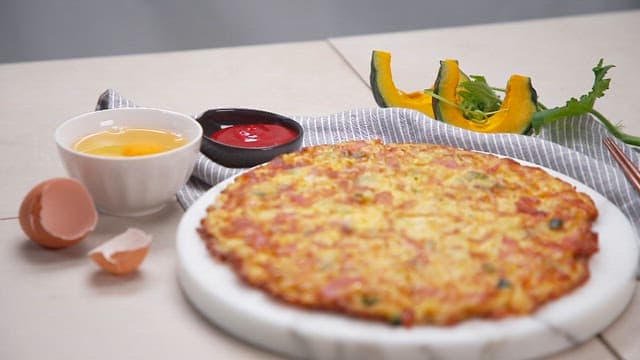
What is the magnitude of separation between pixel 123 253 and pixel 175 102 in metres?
1.09

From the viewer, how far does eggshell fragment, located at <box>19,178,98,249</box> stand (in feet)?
5.74

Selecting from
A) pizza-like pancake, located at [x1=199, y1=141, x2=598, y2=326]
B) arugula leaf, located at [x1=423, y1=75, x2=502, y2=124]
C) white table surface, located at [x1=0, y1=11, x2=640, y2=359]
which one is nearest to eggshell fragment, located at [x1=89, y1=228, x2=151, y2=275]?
white table surface, located at [x1=0, y1=11, x2=640, y2=359]

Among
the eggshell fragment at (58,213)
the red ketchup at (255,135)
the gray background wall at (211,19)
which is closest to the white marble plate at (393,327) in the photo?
the eggshell fragment at (58,213)

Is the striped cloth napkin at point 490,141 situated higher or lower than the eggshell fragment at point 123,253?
higher

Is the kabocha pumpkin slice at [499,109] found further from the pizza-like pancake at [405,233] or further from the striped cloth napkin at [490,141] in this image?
the pizza-like pancake at [405,233]

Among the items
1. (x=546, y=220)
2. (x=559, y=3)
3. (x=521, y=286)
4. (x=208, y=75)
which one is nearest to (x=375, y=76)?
(x=208, y=75)

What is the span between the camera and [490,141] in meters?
2.18

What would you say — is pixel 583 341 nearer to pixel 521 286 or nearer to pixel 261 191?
pixel 521 286

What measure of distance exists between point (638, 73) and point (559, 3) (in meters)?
2.48

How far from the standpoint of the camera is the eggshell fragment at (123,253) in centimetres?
170

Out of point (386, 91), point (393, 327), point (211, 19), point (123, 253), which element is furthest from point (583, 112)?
point (211, 19)

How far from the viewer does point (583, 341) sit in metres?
1.53

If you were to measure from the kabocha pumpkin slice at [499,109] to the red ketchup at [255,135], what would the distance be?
409 millimetres

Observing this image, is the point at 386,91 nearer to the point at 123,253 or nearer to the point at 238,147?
the point at 238,147
